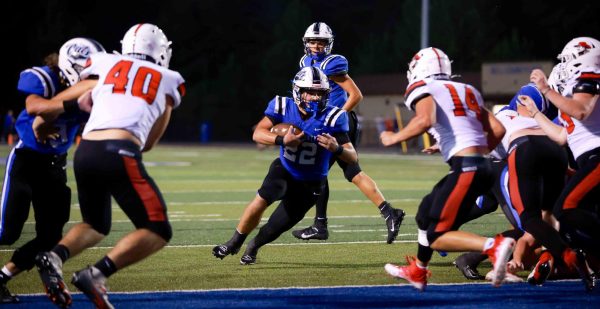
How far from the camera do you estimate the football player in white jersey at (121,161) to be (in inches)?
239

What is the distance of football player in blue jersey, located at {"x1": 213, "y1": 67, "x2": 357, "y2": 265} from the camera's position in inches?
328

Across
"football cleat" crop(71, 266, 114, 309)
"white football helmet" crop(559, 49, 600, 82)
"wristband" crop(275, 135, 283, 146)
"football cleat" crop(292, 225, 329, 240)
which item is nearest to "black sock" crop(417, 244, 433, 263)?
"wristband" crop(275, 135, 283, 146)

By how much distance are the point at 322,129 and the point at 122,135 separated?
2.59 metres

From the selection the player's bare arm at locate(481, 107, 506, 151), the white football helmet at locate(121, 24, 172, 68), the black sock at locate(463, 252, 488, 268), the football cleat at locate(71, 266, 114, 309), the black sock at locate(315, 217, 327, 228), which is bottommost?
the black sock at locate(315, 217, 327, 228)

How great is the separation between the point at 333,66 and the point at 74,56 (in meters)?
3.73

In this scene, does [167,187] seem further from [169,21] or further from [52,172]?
[169,21]

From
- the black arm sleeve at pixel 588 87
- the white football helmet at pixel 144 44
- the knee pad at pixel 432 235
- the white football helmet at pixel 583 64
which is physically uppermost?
the white football helmet at pixel 144 44

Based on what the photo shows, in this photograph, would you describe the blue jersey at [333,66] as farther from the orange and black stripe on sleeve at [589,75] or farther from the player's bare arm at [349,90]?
the orange and black stripe on sleeve at [589,75]

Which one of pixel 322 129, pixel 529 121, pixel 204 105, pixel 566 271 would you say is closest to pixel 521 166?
pixel 529 121

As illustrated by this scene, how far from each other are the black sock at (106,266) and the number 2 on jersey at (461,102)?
2.37 metres

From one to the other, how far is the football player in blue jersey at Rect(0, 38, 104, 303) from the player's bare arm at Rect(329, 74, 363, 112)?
141 inches

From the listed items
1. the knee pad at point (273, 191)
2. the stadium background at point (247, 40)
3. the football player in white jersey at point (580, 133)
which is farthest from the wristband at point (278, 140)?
the stadium background at point (247, 40)

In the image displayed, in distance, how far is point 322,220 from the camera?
10.2 meters

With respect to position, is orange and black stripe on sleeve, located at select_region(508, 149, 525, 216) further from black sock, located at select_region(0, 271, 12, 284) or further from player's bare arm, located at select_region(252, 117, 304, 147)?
black sock, located at select_region(0, 271, 12, 284)
